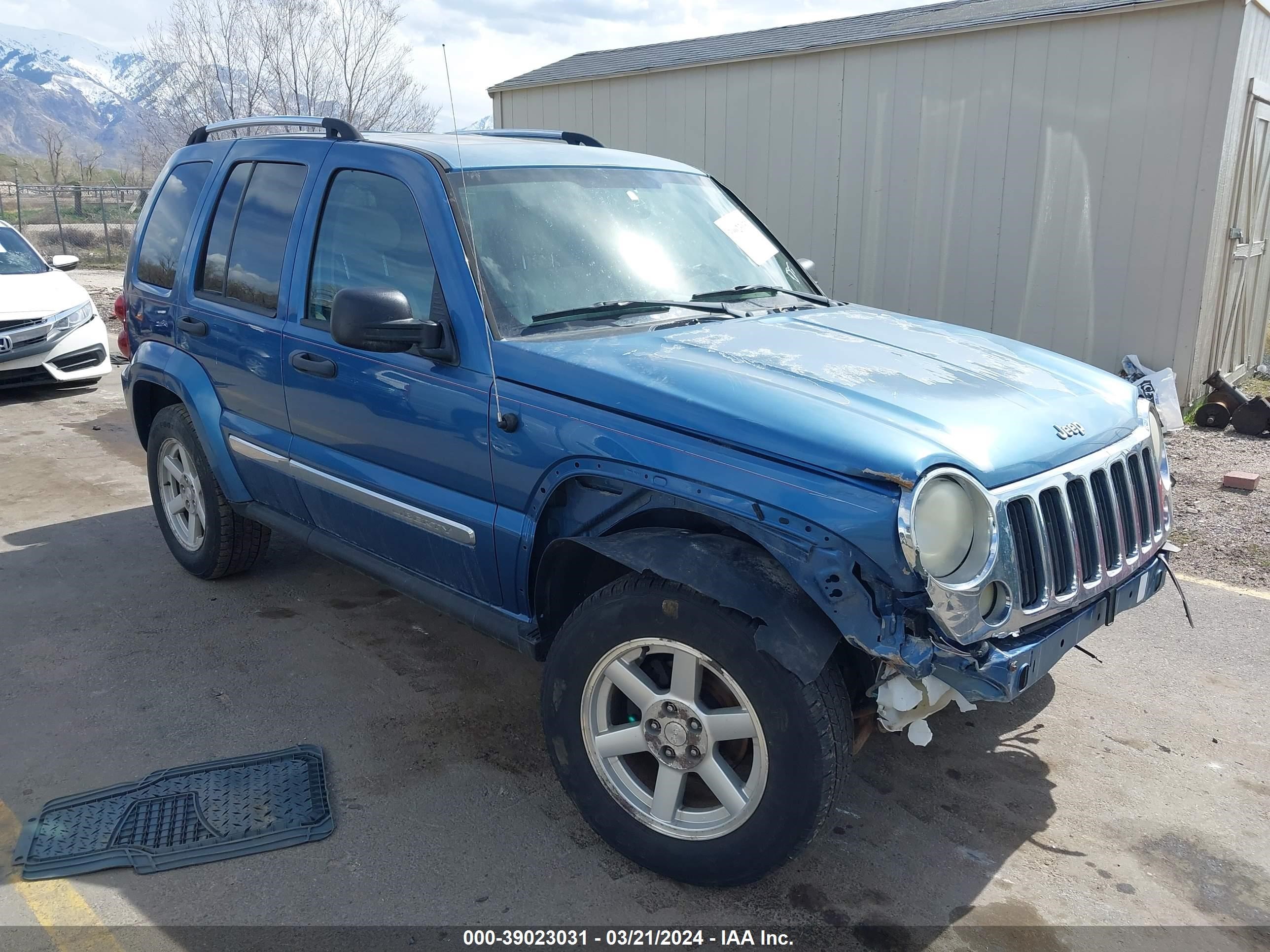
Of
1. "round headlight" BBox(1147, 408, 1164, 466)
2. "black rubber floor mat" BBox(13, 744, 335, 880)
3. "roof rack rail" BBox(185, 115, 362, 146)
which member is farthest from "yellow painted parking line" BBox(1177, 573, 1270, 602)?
"roof rack rail" BBox(185, 115, 362, 146)

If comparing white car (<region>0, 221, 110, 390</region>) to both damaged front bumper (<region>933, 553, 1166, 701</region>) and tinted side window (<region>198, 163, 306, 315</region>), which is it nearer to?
tinted side window (<region>198, 163, 306, 315</region>)

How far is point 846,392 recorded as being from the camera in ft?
9.52

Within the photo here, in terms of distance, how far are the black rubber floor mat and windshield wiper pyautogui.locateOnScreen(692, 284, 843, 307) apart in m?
2.17

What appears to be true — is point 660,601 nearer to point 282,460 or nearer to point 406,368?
point 406,368

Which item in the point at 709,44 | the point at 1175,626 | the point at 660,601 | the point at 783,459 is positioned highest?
the point at 709,44

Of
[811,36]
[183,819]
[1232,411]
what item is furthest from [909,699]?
[811,36]

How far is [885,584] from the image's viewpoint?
2.53 meters

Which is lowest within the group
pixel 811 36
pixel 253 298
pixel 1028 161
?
pixel 253 298

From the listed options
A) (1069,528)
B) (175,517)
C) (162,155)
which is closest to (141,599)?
(175,517)

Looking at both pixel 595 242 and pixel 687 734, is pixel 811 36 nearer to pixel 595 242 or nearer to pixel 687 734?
pixel 595 242

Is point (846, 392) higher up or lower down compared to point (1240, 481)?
Result: higher up

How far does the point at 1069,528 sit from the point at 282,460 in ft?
9.78

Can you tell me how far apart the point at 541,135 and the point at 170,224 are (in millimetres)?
1867

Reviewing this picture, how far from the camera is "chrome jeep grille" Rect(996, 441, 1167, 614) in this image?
2.68 meters
